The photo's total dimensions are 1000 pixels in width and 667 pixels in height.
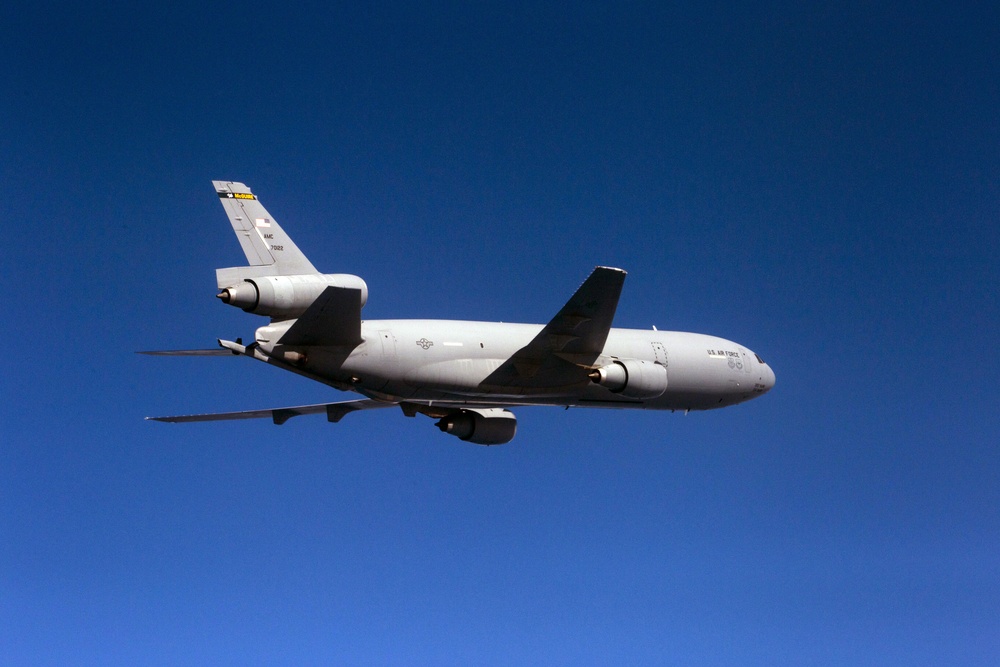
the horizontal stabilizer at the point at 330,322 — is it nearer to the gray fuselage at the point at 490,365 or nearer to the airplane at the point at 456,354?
the airplane at the point at 456,354

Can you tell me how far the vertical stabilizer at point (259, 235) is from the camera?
24406 mm

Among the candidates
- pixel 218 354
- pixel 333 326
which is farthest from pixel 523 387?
pixel 218 354

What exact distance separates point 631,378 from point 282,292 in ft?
29.8

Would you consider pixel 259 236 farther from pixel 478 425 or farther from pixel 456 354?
pixel 478 425

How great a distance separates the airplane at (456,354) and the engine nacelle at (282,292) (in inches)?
1.0

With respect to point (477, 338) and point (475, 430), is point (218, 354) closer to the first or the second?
point (477, 338)

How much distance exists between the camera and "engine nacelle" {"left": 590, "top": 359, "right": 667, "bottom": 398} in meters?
27.0

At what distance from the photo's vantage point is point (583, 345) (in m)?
27.4

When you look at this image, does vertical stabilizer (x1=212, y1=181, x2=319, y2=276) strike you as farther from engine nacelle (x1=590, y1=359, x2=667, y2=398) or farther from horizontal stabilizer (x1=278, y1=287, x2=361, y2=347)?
engine nacelle (x1=590, y1=359, x2=667, y2=398)

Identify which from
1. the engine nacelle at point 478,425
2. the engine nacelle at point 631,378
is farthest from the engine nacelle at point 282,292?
the engine nacelle at point 478,425

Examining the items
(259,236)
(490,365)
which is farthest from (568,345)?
(259,236)

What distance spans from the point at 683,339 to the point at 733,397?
255cm

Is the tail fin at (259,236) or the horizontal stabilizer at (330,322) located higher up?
the tail fin at (259,236)

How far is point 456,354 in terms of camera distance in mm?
26562
